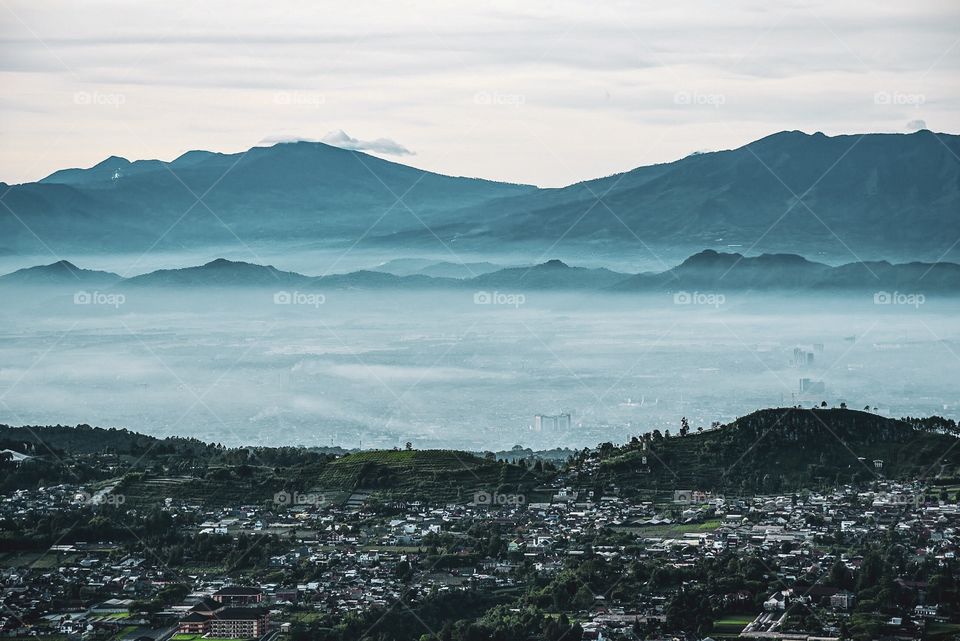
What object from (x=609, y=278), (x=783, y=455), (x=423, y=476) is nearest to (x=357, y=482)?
(x=423, y=476)

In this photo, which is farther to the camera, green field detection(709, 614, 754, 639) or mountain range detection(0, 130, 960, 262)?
mountain range detection(0, 130, 960, 262)

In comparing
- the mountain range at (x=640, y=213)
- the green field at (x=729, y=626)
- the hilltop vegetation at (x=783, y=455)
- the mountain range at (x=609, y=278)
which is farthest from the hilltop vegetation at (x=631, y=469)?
the mountain range at (x=640, y=213)

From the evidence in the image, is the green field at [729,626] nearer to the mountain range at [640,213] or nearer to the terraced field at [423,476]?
the terraced field at [423,476]

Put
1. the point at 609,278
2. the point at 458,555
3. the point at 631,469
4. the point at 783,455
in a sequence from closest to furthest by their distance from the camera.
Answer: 1. the point at 458,555
2. the point at 631,469
3. the point at 783,455
4. the point at 609,278

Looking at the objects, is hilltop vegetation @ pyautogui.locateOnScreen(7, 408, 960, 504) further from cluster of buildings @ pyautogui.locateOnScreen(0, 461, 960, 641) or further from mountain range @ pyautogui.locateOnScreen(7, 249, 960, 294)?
mountain range @ pyautogui.locateOnScreen(7, 249, 960, 294)

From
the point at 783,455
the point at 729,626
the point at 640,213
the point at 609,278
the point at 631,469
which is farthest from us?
the point at 640,213

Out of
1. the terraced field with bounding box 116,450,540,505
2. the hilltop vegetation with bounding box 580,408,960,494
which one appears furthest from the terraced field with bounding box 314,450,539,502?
the hilltop vegetation with bounding box 580,408,960,494

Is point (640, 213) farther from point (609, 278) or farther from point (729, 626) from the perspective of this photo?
point (729, 626)
